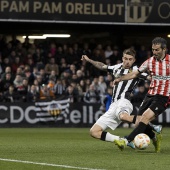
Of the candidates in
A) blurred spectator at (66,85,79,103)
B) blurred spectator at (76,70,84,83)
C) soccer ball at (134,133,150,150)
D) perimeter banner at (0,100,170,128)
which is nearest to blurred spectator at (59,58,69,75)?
blurred spectator at (76,70,84,83)

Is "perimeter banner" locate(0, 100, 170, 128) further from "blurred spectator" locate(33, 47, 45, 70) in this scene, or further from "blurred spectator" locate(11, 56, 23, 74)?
"blurred spectator" locate(33, 47, 45, 70)

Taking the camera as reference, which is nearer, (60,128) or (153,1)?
(60,128)

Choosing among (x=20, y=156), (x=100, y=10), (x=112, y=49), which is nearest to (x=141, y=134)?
(x=20, y=156)

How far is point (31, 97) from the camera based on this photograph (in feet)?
84.2

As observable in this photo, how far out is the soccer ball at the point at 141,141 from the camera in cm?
1266

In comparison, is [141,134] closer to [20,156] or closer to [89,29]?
[20,156]

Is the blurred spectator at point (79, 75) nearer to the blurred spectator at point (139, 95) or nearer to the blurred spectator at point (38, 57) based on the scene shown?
the blurred spectator at point (38, 57)

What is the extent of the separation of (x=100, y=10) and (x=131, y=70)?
1516 cm

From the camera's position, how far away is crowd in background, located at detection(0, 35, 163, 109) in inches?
1018

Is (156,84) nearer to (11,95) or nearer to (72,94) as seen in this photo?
(11,95)

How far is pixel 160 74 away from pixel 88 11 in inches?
627

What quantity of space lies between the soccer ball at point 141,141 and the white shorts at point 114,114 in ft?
2.88

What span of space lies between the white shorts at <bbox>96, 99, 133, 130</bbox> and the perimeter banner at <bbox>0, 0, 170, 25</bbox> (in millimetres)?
14875

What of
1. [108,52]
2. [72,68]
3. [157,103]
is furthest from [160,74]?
[108,52]
